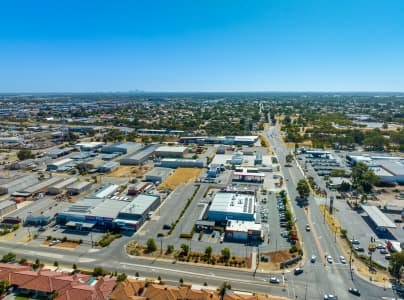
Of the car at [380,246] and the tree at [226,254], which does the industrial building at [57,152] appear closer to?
the tree at [226,254]

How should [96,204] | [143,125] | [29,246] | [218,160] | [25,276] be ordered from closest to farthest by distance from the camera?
[25,276]
[29,246]
[96,204]
[218,160]
[143,125]

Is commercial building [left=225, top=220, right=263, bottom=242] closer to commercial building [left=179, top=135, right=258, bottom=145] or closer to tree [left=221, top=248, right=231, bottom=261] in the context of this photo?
Result: tree [left=221, top=248, right=231, bottom=261]

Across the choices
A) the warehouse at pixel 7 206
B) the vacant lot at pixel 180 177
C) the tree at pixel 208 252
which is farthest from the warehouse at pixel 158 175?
A: the tree at pixel 208 252

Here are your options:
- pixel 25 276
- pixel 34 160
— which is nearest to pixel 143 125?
pixel 34 160

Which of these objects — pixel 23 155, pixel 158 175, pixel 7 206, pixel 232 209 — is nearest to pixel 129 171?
pixel 158 175

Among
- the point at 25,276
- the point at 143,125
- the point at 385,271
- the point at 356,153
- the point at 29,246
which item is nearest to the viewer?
the point at 25,276

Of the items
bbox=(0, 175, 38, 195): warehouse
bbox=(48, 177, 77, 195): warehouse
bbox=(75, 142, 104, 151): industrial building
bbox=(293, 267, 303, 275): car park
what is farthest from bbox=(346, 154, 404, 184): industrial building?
bbox=(75, 142, 104, 151): industrial building

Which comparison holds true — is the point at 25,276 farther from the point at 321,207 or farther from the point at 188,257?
the point at 321,207
